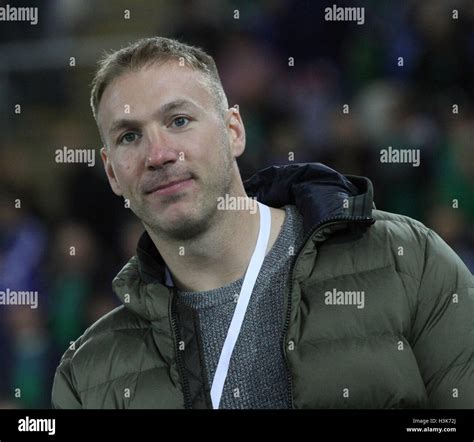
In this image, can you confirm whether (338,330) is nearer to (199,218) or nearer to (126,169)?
(199,218)

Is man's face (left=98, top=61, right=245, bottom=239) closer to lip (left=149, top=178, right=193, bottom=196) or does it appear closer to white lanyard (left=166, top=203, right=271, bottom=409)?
lip (left=149, top=178, right=193, bottom=196)

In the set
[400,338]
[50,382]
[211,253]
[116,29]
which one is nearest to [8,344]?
[50,382]

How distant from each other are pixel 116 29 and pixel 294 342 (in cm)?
207

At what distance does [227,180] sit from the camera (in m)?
1.62

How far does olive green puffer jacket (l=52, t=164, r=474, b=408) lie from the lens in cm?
145

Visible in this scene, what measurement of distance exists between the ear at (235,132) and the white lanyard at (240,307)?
0.46 feet

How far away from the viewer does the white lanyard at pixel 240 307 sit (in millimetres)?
1527

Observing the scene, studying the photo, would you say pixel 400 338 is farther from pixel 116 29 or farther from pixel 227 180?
pixel 116 29

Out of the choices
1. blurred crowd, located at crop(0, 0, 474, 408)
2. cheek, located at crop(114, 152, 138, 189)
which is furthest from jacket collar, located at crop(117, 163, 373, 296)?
blurred crowd, located at crop(0, 0, 474, 408)

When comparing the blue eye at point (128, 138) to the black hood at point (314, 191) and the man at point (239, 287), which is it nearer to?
the man at point (239, 287)

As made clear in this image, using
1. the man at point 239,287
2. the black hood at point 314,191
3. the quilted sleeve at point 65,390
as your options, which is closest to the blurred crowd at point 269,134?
the black hood at point 314,191

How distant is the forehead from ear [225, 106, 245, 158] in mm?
72

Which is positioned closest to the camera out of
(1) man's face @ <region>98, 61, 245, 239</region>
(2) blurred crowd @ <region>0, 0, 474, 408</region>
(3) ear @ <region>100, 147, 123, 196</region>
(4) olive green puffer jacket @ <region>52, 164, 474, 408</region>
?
(4) olive green puffer jacket @ <region>52, 164, 474, 408</region>

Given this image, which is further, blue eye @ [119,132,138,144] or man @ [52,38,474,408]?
blue eye @ [119,132,138,144]
